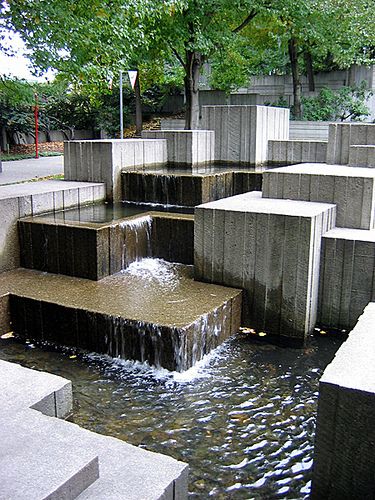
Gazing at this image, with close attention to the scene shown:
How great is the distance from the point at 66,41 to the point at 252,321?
720 cm

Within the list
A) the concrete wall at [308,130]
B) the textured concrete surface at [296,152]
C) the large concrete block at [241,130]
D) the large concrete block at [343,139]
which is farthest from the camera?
the concrete wall at [308,130]

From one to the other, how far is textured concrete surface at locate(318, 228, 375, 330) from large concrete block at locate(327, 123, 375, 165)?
12.4ft

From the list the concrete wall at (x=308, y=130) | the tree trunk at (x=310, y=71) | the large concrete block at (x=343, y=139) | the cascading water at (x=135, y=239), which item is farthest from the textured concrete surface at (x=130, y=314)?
the tree trunk at (x=310, y=71)

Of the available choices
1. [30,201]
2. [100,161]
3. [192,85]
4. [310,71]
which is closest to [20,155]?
[192,85]

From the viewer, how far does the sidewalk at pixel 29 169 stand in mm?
15055

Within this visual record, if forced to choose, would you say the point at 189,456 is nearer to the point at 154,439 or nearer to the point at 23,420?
the point at 154,439

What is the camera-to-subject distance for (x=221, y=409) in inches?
221

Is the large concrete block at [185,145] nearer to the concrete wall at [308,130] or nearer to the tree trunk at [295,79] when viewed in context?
the concrete wall at [308,130]

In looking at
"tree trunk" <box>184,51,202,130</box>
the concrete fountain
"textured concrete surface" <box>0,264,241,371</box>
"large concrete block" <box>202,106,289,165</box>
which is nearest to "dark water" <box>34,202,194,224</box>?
the concrete fountain

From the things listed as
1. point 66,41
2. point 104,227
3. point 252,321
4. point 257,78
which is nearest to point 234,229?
point 252,321

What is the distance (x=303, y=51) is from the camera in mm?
28609

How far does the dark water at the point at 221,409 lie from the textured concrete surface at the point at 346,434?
0.68 m

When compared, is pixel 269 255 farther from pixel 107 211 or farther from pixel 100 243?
pixel 107 211

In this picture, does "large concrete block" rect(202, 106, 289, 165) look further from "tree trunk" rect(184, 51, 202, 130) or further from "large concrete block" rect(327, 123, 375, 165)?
"tree trunk" rect(184, 51, 202, 130)
